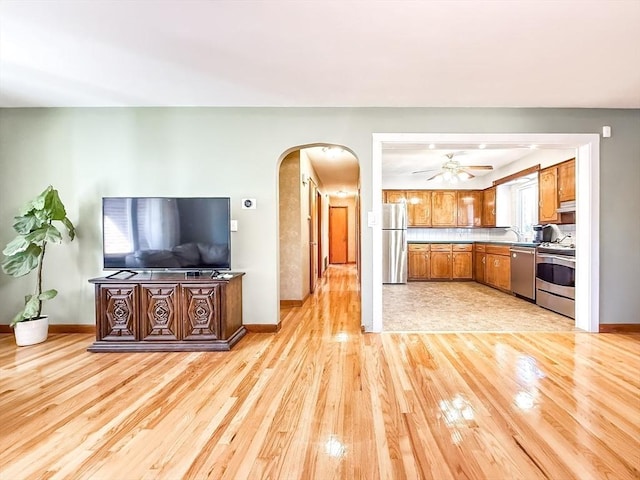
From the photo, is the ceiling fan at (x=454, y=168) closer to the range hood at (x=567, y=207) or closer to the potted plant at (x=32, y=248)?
the range hood at (x=567, y=207)

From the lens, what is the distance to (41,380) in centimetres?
228

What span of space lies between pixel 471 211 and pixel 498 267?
68.2 inches

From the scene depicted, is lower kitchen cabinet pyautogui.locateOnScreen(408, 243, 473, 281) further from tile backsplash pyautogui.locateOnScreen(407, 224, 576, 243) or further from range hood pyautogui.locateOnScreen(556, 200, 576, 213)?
range hood pyautogui.locateOnScreen(556, 200, 576, 213)

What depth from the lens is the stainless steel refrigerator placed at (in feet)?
22.1

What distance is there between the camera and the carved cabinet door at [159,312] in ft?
9.43

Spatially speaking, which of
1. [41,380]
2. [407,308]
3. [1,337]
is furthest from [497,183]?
[1,337]

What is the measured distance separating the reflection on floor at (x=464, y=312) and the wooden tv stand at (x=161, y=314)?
185 centimetres

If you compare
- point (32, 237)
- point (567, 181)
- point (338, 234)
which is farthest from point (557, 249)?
point (338, 234)

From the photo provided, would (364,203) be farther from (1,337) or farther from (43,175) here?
(1,337)

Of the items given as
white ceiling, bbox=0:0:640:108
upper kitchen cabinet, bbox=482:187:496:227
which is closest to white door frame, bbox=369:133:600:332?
white ceiling, bbox=0:0:640:108

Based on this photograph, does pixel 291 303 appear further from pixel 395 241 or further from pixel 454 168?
pixel 454 168

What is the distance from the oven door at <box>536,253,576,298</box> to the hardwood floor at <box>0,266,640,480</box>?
0.93m

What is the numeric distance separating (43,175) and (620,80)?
569 centimetres

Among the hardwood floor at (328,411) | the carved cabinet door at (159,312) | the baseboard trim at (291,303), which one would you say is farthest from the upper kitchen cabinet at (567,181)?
the carved cabinet door at (159,312)
